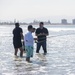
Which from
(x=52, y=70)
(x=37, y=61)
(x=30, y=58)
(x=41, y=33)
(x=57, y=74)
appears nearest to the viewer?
(x=57, y=74)

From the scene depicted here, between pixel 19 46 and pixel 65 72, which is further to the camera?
pixel 19 46

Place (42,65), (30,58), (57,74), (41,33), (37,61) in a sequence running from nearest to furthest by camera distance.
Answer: (57,74) → (42,65) → (37,61) → (30,58) → (41,33)

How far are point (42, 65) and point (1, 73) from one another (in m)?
2.30

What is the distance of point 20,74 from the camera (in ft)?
38.4

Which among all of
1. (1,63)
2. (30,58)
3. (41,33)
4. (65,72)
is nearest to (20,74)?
(65,72)

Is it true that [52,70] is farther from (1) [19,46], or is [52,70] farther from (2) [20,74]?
(1) [19,46]

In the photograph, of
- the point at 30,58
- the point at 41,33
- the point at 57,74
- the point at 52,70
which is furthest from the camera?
the point at 41,33

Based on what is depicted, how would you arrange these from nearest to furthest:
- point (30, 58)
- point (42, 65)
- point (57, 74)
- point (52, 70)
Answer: point (57, 74), point (52, 70), point (42, 65), point (30, 58)

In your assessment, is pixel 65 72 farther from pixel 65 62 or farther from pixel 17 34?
pixel 17 34

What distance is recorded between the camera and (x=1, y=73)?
39.2 ft

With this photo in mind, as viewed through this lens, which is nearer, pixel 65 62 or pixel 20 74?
pixel 20 74

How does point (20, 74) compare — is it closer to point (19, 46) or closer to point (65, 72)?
point (65, 72)

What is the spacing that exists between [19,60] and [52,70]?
3.06m

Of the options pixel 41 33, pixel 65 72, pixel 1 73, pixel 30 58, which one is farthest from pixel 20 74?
pixel 41 33
